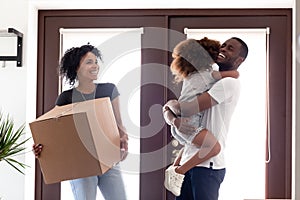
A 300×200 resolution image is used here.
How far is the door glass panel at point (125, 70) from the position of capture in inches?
129

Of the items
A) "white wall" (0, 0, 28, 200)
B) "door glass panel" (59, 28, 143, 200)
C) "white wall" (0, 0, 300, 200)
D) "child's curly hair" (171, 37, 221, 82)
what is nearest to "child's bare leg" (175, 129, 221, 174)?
"child's curly hair" (171, 37, 221, 82)

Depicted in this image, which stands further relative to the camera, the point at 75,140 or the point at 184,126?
the point at 184,126

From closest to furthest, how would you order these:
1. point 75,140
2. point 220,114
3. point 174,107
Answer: point 75,140, point 220,114, point 174,107

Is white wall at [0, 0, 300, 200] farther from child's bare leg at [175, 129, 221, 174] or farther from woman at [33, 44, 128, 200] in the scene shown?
child's bare leg at [175, 129, 221, 174]

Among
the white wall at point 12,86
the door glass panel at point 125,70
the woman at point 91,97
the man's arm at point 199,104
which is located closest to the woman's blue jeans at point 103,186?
the woman at point 91,97

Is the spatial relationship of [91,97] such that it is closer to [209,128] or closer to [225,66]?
[209,128]

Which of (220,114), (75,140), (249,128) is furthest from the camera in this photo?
(249,128)

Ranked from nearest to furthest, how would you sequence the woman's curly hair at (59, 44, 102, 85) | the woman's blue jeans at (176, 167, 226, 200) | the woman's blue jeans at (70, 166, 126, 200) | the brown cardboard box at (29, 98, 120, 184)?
1. the brown cardboard box at (29, 98, 120, 184)
2. the woman's blue jeans at (176, 167, 226, 200)
3. the woman's blue jeans at (70, 166, 126, 200)
4. the woman's curly hair at (59, 44, 102, 85)

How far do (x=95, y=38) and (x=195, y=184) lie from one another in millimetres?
1212

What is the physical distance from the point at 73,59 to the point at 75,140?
2.71ft

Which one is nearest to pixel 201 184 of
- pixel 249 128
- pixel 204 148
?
pixel 204 148

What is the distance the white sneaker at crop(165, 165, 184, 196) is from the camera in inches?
114

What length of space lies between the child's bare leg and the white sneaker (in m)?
0.10

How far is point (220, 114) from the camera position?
2869mm
